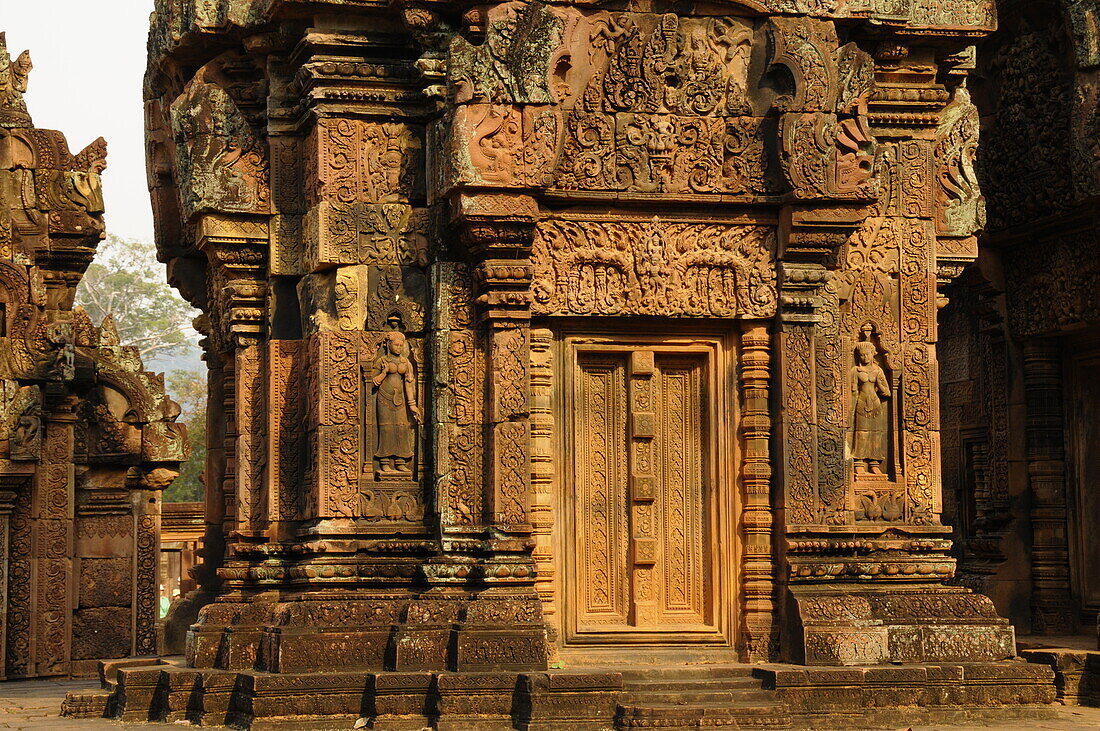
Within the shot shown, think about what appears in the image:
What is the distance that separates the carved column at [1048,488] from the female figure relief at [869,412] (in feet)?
13.0

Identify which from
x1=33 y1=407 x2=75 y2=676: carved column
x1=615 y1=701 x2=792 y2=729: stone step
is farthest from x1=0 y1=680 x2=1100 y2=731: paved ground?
x1=33 y1=407 x2=75 y2=676: carved column

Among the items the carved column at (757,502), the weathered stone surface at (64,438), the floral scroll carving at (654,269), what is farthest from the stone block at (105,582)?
the carved column at (757,502)

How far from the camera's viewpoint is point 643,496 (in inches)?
490

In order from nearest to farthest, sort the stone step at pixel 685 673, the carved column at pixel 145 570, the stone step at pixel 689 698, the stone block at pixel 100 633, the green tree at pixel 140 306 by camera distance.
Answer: the stone step at pixel 689 698 < the stone step at pixel 685 673 < the stone block at pixel 100 633 < the carved column at pixel 145 570 < the green tree at pixel 140 306

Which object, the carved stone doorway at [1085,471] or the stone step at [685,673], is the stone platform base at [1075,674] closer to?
the carved stone doorway at [1085,471]

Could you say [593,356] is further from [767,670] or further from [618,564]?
[767,670]

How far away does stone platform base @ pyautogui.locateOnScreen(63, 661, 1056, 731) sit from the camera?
36.7 ft

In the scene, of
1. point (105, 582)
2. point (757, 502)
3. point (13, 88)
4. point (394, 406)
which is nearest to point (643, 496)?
point (757, 502)

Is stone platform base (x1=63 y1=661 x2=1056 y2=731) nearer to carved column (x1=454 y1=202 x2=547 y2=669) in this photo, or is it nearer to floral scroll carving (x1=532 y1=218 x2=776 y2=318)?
carved column (x1=454 y1=202 x2=547 y2=669)

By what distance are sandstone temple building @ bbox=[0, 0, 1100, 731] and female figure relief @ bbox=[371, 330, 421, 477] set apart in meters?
0.02

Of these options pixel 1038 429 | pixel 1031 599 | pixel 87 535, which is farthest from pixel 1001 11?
pixel 87 535

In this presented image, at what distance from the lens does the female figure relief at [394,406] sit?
12188 millimetres

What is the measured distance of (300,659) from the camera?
451 inches

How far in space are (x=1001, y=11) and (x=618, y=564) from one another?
7.05m
